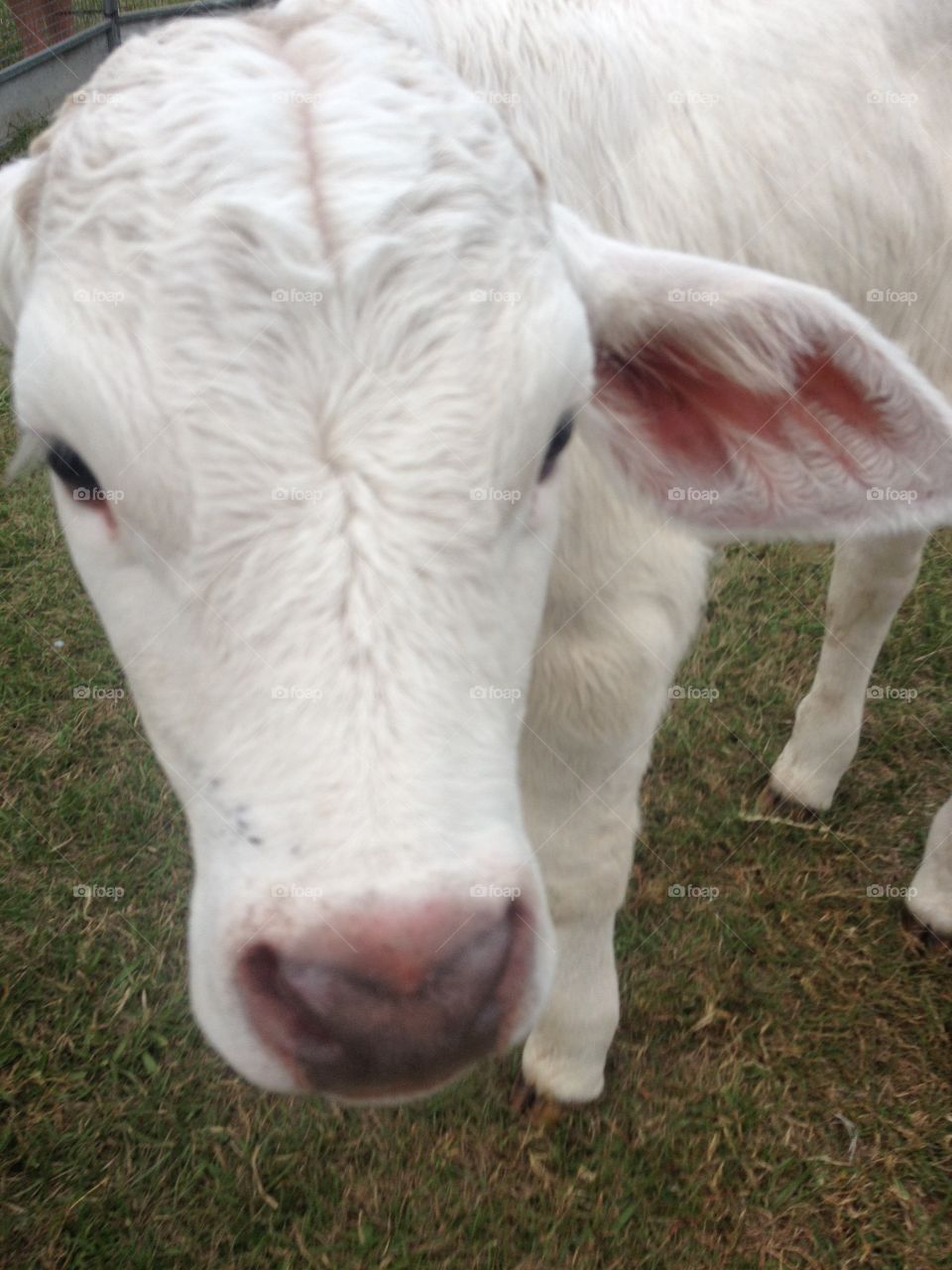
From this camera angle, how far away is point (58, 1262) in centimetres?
276

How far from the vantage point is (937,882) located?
3.32 meters

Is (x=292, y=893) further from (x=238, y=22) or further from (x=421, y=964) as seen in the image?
(x=238, y=22)

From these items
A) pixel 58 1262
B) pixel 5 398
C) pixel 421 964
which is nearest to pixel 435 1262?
pixel 58 1262

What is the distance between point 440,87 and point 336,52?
0.51ft
